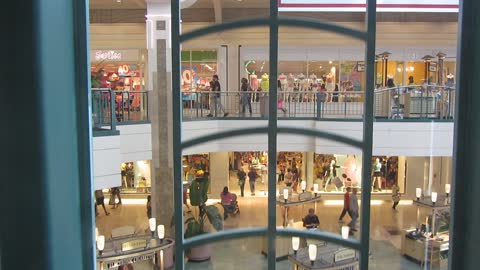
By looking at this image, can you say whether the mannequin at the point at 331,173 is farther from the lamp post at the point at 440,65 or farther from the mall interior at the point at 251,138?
the lamp post at the point at 440,65

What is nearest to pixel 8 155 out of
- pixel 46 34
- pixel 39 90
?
pixel 39 90

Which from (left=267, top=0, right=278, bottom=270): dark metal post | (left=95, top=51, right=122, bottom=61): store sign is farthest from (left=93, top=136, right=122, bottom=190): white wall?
(left=95, top=51, right=122, bottom=61): store sign

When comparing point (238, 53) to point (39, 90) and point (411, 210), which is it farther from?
point (39, 90)

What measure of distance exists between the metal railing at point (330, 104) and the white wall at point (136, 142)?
1128mm

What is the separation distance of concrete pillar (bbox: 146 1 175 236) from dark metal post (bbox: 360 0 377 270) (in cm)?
854

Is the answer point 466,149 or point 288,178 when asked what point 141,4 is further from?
point 466,149

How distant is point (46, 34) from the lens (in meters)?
1.34

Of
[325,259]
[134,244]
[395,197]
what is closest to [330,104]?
[395,197]

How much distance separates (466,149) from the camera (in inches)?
55.9

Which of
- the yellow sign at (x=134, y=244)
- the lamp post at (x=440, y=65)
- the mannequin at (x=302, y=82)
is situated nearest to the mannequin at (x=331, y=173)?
the mannequin at (x=302, y=82)

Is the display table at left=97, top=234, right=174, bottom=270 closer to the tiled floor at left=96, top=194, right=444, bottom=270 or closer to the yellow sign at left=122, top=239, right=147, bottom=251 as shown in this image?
the yellow sign at left=122, top=239, right=147, bottom=251

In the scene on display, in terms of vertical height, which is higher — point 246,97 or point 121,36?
point 121,36

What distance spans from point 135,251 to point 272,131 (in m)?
6.47

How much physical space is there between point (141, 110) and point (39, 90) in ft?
31.6
